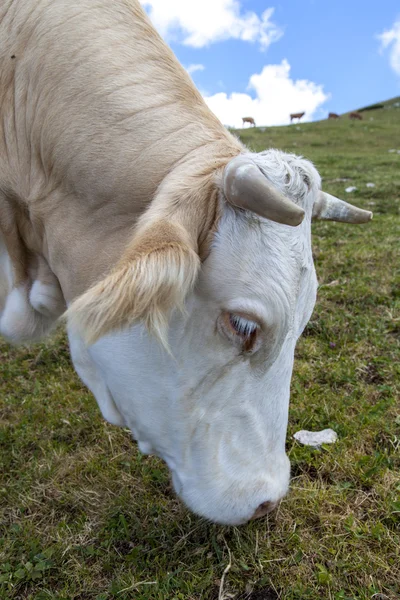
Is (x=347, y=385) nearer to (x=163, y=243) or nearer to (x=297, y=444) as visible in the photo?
(x=297, y=444)

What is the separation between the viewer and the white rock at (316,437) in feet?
9.36

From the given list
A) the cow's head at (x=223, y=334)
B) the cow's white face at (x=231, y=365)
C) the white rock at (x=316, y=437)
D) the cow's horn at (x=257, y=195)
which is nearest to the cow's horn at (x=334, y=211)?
the cow's head at (x=223, y=334)

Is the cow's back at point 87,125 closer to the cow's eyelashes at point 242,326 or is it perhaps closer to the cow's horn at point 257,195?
the cow's horn at point 257,195

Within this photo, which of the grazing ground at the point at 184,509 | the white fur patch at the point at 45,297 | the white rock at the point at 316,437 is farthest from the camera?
the white rock at the point at 316,437

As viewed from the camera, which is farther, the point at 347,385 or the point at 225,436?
the point at 347,385

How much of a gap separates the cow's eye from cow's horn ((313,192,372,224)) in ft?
2.60

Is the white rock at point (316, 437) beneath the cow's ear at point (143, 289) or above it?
beneath

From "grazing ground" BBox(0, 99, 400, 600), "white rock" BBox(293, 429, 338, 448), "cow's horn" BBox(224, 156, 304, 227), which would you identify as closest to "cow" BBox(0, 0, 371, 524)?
"cow's horn" BBox(224, 156, 304, 227)

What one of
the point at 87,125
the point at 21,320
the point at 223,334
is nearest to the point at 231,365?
the point at 223,334

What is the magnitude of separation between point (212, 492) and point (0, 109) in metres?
1.92

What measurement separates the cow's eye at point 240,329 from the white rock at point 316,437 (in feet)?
4.33

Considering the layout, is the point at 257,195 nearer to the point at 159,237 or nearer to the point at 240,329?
the point at 159,237

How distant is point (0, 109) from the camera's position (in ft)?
7.81

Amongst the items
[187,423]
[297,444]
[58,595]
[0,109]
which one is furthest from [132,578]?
[0,109]
